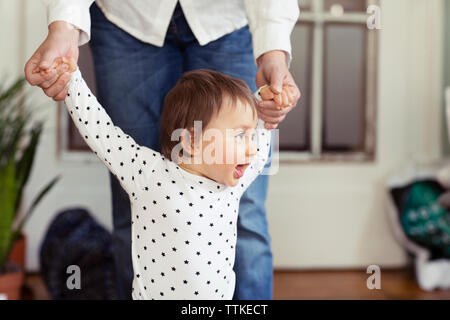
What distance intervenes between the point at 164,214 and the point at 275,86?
21 cm

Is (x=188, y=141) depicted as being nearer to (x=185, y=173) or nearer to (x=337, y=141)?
(x=185, y=173)

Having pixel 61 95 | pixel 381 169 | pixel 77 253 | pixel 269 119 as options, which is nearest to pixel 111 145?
pixel 61 95

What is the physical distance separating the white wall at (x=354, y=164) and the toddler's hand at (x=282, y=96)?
2.79 feet

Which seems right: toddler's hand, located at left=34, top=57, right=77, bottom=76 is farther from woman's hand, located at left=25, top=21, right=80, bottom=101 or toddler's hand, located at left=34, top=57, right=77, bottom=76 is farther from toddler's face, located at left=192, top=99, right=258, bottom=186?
toddler's face, located at left=192, top=99, right=258, bottom=186

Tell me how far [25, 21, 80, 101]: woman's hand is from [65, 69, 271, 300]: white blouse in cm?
3

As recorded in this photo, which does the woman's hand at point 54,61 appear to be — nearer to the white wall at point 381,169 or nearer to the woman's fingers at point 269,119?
the woman's fingers at point 269,119

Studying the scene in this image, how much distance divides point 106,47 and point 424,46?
4.58 feet

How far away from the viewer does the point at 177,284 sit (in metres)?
0.68

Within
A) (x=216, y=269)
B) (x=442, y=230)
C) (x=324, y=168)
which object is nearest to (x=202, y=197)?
(x=216, y=269)

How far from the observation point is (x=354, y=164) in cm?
155

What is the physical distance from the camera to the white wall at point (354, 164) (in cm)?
158

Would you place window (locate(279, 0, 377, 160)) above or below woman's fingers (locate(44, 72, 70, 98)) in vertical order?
above

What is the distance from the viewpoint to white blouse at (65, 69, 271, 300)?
2.22ft

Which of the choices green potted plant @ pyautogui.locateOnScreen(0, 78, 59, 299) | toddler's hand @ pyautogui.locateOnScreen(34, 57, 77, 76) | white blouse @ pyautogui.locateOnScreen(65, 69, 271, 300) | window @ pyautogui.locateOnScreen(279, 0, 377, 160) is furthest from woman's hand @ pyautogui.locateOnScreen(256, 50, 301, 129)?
green potted plant @ pyautogui.locateOnScreen(0, 78, 59, 299)
